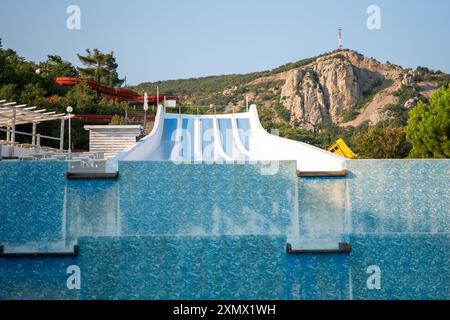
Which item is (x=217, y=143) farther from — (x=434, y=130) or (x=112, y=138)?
(x=434, y=130)

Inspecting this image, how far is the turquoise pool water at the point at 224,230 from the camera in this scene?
8.25 meters

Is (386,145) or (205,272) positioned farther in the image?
(386,145)

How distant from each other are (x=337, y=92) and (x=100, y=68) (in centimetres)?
2167

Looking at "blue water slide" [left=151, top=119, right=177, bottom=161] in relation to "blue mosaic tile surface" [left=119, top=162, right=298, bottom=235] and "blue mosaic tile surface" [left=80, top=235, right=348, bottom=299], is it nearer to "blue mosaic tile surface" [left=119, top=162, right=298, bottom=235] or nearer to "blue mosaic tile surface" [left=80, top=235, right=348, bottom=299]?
"blue mosaic tile surface" [left=119, top=162, right=298, bottom=235]

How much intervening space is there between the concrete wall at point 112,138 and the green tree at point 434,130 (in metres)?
8.21

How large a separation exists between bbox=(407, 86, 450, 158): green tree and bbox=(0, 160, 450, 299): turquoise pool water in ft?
29.9

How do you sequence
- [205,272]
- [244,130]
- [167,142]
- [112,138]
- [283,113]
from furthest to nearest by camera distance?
[283,113]
[244,130]
[112,138]
[167,142]
[205,272]

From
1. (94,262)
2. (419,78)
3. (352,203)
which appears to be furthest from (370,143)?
(419,78)

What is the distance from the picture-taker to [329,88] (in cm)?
5309

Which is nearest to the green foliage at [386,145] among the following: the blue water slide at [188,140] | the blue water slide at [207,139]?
the blue water slide at [207,139]

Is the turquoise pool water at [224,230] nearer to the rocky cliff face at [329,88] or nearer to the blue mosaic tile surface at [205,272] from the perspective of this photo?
the blue mosaic tile surface at [205,272]

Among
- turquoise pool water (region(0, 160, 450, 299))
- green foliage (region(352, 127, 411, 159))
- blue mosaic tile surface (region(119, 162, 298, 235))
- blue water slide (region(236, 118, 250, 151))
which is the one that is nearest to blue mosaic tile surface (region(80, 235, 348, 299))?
turquoise pool water (region(0, 160, 450, 299))

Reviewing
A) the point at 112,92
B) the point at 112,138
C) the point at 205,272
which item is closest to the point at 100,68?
the point at 112,92

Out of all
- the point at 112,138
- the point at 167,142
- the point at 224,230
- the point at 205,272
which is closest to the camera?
the point at 205,272
